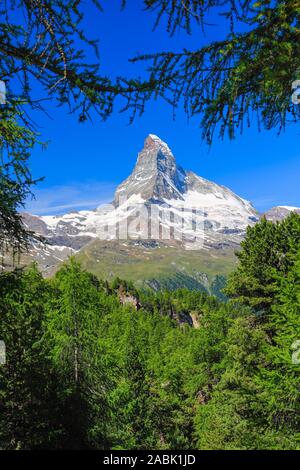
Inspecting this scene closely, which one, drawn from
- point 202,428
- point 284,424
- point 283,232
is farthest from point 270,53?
point 202,428

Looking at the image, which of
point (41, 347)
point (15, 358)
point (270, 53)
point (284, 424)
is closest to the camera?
point (270, 53)

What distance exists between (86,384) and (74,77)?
14.0m

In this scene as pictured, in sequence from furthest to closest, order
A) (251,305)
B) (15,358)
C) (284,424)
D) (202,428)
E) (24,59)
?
(202,428)
(251,305)
(15,358)
(284,424)
(24,59)

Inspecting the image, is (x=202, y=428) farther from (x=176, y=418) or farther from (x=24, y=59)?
(x=24, y=59)

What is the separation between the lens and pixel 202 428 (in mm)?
32188

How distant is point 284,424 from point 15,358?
34.1 ft
